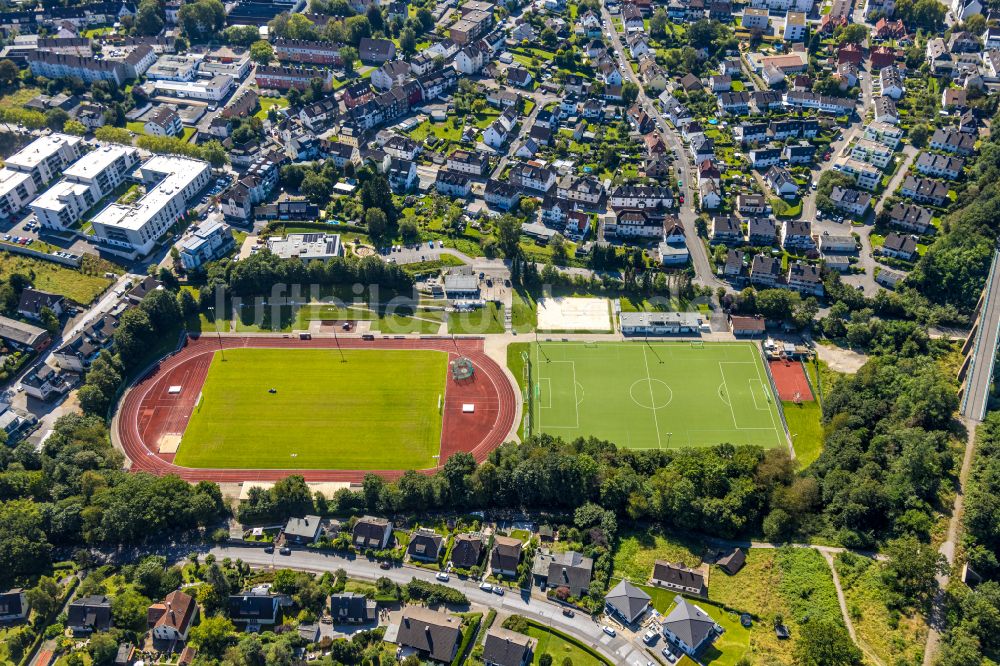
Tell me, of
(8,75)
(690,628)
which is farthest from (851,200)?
(8,75)

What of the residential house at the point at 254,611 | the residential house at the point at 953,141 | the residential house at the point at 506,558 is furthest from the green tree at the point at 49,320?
the residential house at the point at 953,141

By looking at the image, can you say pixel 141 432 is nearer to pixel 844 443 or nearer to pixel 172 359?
pixel 172 359

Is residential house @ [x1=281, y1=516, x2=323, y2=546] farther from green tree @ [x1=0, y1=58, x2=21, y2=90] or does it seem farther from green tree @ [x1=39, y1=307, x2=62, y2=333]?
green tree @ [x1=0, y1=58, x2=21, y2=90]

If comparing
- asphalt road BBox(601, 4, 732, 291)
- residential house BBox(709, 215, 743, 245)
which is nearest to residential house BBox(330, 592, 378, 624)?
asphalt road BBox(601, 4, 732, 291)

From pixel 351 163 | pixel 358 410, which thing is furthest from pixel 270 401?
pixel 351 163

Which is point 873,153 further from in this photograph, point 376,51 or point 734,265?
point 376,51

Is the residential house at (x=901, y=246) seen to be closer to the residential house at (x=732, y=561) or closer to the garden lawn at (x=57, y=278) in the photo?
the residential house at (x=732, y=561)

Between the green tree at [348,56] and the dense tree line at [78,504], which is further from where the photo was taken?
the green tree at [348,56]
